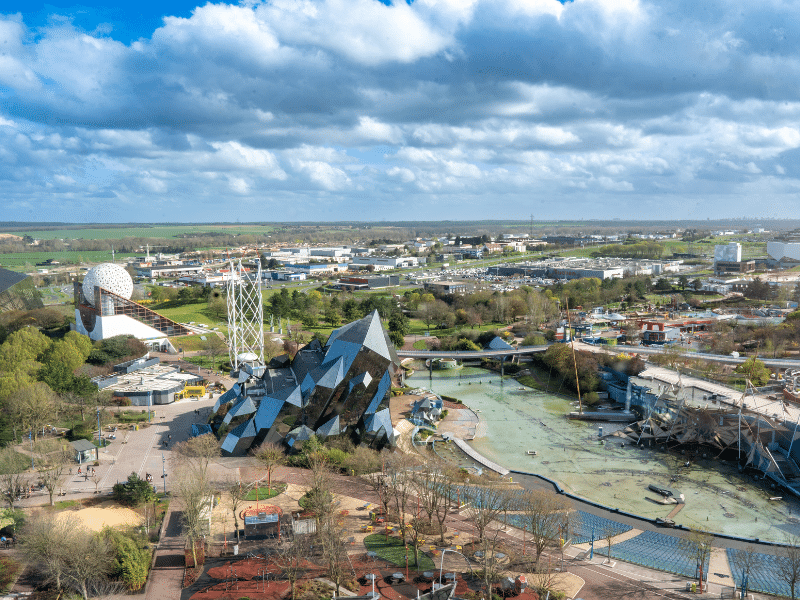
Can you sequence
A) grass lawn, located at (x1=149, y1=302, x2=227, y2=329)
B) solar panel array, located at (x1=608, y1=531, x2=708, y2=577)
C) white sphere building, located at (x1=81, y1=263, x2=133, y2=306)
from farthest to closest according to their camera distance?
grass lawn, located at (x1=149, y1=302, x2=227, y2=329) → white sphere building, located at (x1=81, y1=263, x2=133, y2=306) → solar panel array, located at (x1=608, y1=531, x2=708, y2=577)

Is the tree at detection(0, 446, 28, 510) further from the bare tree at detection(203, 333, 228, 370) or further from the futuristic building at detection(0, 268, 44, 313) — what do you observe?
the futuristic building at detection(0, 268, 44, 313)

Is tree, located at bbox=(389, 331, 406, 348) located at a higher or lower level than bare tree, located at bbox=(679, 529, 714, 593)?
higher

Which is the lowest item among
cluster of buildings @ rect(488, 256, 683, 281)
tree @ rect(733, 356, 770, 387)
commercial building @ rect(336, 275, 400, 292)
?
tree @ rect(733, 356, 770, 387)

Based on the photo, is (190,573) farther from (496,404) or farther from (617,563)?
(496,404)

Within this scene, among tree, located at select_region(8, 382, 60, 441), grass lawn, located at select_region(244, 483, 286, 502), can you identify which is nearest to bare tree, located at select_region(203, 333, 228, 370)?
tree, located at select_region(8, 382, 60, 441)

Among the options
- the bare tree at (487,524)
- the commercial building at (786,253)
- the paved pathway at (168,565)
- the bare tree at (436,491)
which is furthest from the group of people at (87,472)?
the commercial building at (786,253)

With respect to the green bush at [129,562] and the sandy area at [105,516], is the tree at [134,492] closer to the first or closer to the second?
the sandy area at [105,516]

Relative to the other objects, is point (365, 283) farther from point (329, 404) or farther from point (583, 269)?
Result: point (329, 404)
